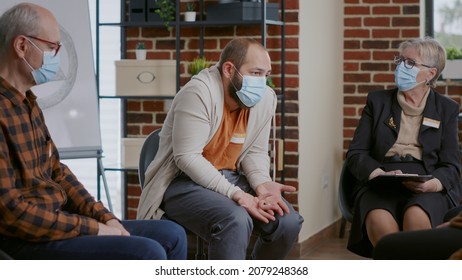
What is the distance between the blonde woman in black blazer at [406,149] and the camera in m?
3.86

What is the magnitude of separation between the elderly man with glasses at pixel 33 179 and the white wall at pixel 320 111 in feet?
7.77

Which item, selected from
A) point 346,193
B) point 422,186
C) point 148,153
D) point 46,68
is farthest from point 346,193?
point 46,68

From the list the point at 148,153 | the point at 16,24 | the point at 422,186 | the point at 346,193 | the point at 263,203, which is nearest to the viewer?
the point at 16,24

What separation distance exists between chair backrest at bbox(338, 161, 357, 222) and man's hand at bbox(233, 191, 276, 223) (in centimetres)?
93

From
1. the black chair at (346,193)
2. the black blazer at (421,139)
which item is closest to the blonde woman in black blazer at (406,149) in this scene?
the black blazer at (421,139)

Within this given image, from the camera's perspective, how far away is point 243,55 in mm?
3555

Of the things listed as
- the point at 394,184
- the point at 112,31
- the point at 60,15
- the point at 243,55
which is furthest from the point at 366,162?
the point at 112,31

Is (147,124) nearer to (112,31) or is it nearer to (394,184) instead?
(112,31)

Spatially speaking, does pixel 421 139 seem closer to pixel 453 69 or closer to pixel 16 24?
pixel 453 69

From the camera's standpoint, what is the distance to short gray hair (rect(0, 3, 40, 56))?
2.69 metres

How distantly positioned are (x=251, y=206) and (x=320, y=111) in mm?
2069

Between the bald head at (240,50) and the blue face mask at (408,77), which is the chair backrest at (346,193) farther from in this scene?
the bald head at (240,50)

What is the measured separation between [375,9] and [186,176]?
2636mm

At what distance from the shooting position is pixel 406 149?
4.06 metres
